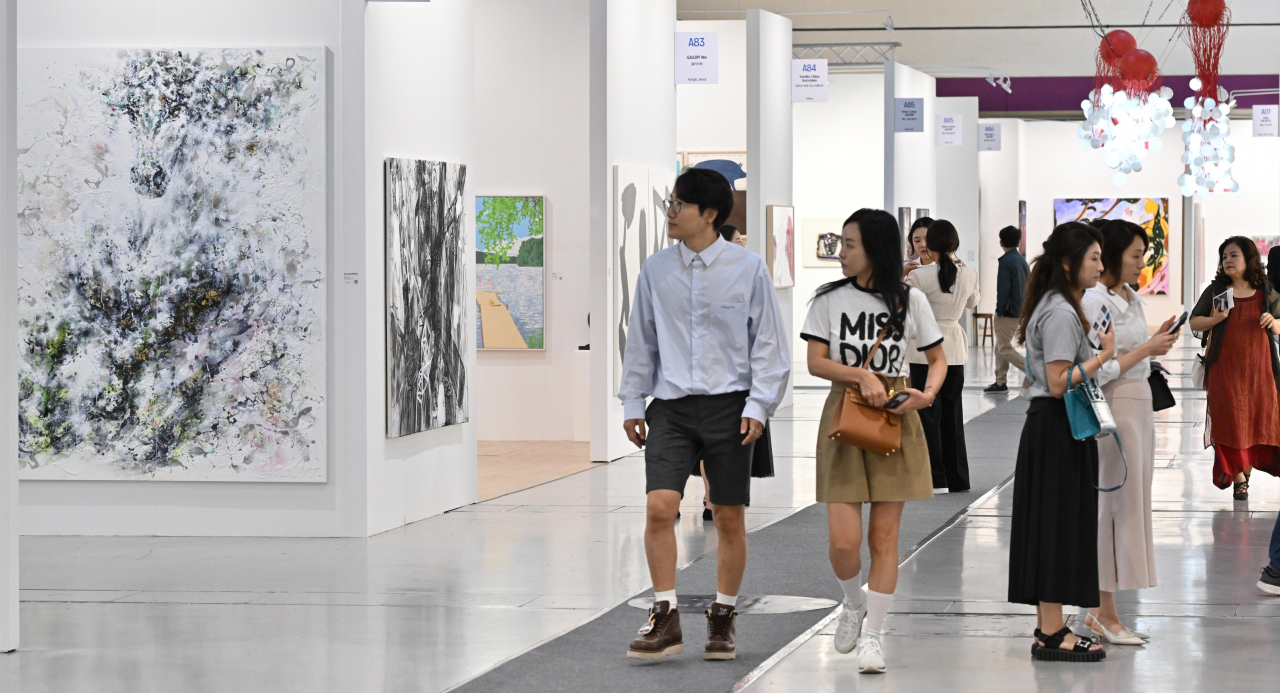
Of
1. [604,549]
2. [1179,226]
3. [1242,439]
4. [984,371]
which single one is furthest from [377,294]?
[1179,226]

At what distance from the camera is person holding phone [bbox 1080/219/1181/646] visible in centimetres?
523

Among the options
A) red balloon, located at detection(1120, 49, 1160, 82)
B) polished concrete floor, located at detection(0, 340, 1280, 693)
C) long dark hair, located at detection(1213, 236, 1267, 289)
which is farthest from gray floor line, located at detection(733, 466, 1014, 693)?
red balloon, located at detection(1120, 49, 1160, 82)

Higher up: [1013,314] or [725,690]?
[1013,314]

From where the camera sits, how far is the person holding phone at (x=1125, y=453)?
5227mm

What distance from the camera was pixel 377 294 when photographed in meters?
8.03

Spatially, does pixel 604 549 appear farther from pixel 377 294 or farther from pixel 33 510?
pixel 33 510

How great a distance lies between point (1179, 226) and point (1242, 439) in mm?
23966

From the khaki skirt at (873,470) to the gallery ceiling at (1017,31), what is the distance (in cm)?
1780

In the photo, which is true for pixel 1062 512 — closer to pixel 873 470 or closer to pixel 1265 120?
pixel 873 470

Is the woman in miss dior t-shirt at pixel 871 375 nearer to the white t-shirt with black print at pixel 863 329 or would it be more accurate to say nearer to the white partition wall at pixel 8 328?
the white t-shirt with black print at pixel 863 329

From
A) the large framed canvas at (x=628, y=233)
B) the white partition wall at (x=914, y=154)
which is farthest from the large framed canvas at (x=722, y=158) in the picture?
the large framed canvas at (x=628, y=233)

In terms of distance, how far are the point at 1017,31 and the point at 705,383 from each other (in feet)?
71.1

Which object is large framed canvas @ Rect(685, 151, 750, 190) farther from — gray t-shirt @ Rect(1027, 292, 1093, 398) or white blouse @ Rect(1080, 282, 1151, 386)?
gray t-shirt @ Rect(1027, 292, 1093, 398)

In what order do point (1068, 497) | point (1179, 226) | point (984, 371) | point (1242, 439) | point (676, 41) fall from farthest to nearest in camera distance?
point (1179, 226) < point (984, 371) < point (676, 41) < point (1242, 439) < point (1068, 497)
